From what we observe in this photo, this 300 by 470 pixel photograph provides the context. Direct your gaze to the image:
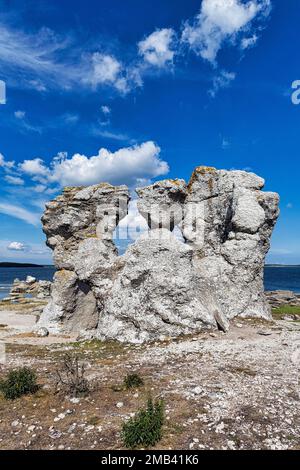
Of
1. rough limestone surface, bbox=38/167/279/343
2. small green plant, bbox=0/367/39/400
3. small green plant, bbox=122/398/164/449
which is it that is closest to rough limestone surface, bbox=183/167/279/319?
rough limestone surface, bbox=38/167/279/343

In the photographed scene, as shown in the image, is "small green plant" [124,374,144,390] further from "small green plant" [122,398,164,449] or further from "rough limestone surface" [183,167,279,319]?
"rough limestone surface" [183,167,279,319]

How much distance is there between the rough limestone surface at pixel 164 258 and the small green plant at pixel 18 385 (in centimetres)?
754

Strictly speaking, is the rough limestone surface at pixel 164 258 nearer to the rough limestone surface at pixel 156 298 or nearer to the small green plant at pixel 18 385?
the rough limestone surface at pixel 156 298

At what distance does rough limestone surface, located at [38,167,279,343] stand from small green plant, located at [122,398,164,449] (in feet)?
31.9

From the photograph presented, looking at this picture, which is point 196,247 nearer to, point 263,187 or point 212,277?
point 212,277

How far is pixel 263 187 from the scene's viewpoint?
2633 centimetres

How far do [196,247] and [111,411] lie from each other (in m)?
17.1

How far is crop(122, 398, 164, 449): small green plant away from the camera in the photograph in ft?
27.5

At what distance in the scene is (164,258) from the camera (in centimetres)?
2083

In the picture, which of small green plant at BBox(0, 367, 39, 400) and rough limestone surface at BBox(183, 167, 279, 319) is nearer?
small green plant at BBox(0, 367, 39, 400)

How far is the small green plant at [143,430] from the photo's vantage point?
27.5 ft
